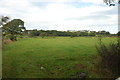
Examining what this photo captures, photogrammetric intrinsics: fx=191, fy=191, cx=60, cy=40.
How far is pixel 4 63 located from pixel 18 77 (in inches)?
133

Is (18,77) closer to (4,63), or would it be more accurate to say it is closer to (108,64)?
(4,63)

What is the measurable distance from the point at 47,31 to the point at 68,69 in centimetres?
6831

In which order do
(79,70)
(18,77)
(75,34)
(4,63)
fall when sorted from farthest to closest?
(75,34) < (4,63) < (79,70) < (18,77)

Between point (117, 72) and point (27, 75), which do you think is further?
point (117, 72)

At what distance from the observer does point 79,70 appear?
1476cm

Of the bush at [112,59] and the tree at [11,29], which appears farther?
the tree at [11,29]

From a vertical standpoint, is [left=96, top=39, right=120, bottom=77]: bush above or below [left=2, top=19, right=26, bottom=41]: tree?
below

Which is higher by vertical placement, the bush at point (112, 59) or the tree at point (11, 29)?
the tree at point (11, 29)

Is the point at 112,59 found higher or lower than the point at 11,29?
lower

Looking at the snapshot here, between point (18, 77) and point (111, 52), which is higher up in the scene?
point (111, 52)

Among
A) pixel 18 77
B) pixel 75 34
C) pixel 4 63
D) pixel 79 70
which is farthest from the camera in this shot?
pixel 75 34

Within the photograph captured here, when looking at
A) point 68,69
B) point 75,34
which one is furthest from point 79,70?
point 75,34

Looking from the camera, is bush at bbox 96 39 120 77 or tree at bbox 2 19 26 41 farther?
tree at bbox 2 19 26 41

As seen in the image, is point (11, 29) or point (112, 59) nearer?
point (112, 59)
